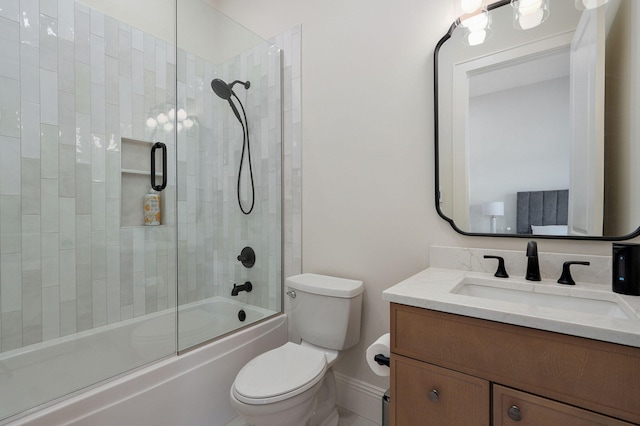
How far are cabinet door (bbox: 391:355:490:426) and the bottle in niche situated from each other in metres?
1.78

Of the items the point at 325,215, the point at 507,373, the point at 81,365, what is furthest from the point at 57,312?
the point at 507,373

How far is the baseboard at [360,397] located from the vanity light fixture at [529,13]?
74.0 inches

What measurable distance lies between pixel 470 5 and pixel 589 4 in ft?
1.42

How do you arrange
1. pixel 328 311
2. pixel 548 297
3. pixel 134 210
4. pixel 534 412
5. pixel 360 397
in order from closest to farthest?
1. pixel 534 412
2. pixel 548 297
3. pixel 328 311
4. pixel 360 397
5. pixel 134 210

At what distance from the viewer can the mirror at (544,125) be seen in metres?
1.05

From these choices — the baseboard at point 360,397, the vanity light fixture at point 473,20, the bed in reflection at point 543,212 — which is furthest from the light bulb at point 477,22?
the baseboard at point 360,397

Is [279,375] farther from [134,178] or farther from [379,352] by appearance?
[134,178]

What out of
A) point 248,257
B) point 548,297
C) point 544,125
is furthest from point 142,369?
point 544,125

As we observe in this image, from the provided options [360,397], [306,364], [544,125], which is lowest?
[360,397]

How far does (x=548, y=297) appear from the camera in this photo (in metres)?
1.08

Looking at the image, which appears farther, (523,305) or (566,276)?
(566,276)

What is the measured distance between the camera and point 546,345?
76 cm

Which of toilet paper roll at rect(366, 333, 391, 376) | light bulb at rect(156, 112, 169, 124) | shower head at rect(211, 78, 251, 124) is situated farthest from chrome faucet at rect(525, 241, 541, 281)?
light bulb at rect(156, 112, 169, 124)

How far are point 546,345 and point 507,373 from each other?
5.2 inches
